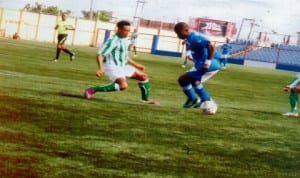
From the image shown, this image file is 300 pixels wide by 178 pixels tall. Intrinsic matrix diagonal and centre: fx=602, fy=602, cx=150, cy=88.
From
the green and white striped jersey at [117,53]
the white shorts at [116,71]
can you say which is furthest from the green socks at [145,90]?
the green and white striped jersey at [117,53]

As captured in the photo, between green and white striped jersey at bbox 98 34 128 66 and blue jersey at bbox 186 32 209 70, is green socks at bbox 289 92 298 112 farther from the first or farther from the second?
green and white striped jersey at bbox 98 34 128 66

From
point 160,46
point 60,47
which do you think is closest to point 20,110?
point 60,47

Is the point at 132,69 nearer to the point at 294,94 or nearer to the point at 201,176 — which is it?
the point at 294,94

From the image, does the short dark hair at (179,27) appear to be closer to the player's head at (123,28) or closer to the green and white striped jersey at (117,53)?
the player's head at (123,28)

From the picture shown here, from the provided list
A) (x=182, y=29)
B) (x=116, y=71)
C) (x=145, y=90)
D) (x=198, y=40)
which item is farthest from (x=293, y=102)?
(x=116, y=71)

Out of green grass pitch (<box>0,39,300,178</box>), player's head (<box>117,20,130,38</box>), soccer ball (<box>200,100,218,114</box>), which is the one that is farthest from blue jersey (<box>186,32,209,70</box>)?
player's head (<box>117,20,130,38</box>)

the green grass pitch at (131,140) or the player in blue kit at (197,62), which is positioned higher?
the player in blue kit at (197,62)

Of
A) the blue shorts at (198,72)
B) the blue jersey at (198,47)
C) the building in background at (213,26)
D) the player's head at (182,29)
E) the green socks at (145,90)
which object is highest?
the player's head at (182,29)

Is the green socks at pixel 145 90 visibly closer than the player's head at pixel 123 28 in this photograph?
No

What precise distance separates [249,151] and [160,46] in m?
57.9

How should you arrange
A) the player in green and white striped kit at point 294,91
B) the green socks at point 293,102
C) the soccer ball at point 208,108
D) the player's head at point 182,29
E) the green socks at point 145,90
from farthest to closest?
the green socks at point 293,102, the player in green and white striped kit at point 294,91, the green socks at point 145,90, the player's head at point 182,29, the soccer ball at point 208,108

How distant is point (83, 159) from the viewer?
4.64 metres

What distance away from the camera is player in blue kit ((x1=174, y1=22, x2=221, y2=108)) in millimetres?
8578

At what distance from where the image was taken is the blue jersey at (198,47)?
339 inches
